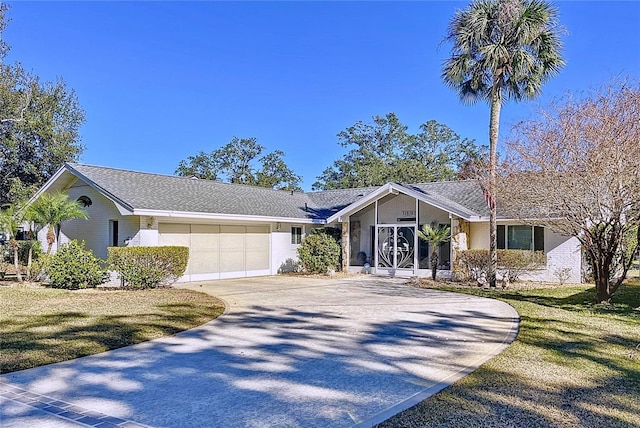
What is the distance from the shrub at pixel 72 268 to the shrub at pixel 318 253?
344 inches

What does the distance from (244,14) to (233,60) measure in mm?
6532

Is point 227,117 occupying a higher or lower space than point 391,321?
higher

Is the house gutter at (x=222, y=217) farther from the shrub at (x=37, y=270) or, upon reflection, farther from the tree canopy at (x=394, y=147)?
the tree canopy at (x=394, y=147)

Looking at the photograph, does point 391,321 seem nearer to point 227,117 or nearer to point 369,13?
point 369,13

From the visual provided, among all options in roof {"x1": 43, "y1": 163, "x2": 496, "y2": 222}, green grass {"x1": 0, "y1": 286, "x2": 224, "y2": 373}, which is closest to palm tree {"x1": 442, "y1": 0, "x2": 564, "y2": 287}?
→ roof {"x1": 43, "y1": 163, "x2": 496, "y2": 222}

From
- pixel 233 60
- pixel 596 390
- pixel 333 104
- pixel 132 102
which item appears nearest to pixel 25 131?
pixel 132 102

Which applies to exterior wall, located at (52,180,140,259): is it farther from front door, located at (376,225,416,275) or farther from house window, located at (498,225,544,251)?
house window, located at (498,225,544,251)

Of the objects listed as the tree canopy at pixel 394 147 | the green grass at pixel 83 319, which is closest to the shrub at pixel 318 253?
the green grass at pixel 83 319

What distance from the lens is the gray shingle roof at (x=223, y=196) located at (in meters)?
15.8

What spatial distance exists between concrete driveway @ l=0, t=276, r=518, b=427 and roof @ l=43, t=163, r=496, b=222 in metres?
7.10

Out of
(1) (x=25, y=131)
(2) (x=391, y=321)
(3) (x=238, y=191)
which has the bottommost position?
(2) (x=391, y=321)

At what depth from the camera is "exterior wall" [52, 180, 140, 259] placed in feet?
52.1

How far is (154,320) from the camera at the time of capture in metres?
9.21

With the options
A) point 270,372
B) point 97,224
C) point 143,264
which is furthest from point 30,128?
point 270,372
